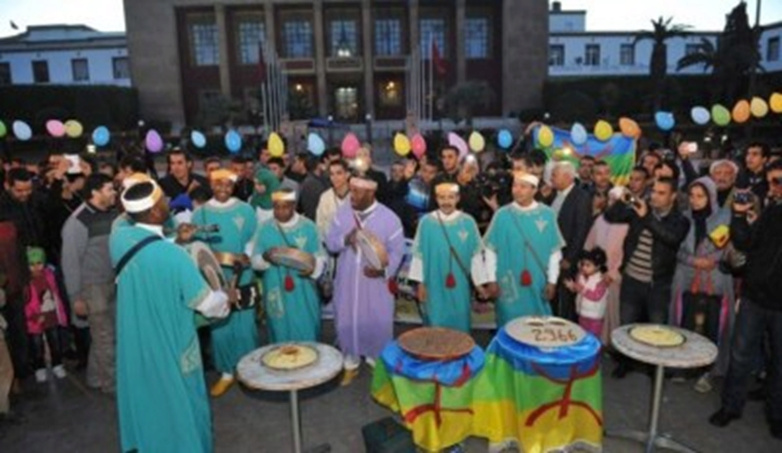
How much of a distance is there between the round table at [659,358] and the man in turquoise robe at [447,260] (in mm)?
1703

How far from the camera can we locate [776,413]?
4629mm

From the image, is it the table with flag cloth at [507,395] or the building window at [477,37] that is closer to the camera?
the table with flag cloth at [507,395]

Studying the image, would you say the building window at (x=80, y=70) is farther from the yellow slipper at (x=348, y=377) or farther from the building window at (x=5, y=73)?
the yellow slipper at (x=348, y=377)

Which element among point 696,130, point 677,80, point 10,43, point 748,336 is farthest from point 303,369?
point 10,43

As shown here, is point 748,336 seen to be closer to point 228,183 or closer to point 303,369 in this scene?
point 303,369

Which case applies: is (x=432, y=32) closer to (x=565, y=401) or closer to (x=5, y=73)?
(x=5, y=73)

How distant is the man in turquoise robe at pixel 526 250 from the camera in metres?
5.67

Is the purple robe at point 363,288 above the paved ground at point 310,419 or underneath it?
above

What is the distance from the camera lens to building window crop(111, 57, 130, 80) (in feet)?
145

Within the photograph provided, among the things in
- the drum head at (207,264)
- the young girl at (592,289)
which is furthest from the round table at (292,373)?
the young girl at (592,289)

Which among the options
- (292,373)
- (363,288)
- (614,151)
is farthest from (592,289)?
(614,151)

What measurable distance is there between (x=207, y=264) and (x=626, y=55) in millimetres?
49059

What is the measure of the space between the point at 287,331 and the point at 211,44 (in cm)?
3581

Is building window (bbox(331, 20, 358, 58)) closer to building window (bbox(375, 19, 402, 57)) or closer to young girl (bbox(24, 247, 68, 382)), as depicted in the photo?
building window (bbox(375, 19, 402, 57))
